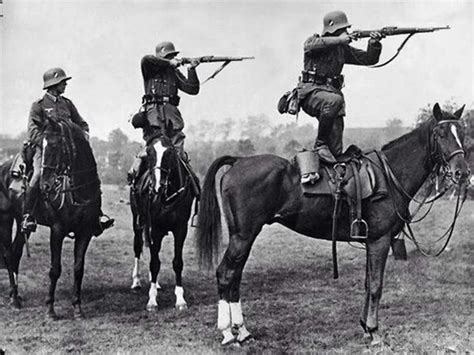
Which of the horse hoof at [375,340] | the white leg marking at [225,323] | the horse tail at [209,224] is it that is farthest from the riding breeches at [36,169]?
the horse hoof at [375,340]

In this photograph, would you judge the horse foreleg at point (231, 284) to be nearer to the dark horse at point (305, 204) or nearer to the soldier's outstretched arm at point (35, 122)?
the dark horse at point (305, 204)

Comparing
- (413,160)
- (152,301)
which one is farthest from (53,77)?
(413,160)

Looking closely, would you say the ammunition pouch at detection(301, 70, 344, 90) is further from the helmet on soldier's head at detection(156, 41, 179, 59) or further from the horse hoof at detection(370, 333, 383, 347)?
the horse hoof at detection(370, 333, 383, 347)

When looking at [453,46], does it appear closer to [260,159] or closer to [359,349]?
[260,159]

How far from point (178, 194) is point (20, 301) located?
295 cm

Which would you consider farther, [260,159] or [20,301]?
[20,301]

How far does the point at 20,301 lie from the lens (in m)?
8.37

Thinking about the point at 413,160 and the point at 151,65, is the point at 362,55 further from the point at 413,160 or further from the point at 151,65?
the point at 151,65

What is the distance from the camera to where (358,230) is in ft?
21.3

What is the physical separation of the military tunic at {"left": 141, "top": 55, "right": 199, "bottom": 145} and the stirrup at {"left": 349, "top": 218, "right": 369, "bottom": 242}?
3.40 metres

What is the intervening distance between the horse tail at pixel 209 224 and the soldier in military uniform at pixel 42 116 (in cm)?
206

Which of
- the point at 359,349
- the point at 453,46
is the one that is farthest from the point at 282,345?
the point at 453,46

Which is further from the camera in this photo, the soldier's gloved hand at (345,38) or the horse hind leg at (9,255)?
the horse hind leg at (9,255)

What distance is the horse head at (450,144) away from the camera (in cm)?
618
